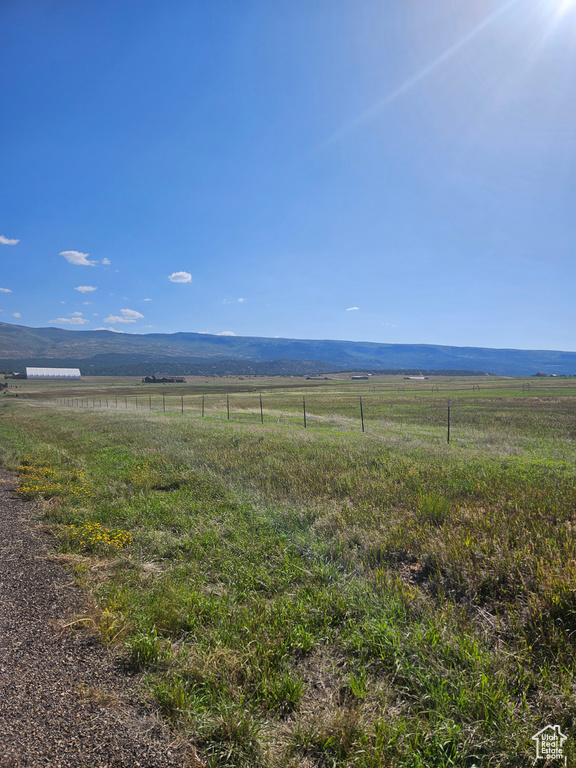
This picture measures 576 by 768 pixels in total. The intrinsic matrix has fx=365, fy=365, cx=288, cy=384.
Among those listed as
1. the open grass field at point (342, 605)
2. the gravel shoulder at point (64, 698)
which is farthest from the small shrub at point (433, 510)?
the gravel shoulder at point (64, 698)

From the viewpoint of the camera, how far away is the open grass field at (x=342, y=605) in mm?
2896

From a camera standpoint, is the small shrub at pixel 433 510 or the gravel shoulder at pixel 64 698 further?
the small shrub at pixel 433 510

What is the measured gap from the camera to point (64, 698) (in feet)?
10.4

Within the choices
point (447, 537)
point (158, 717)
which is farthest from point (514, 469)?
point (158, 717)

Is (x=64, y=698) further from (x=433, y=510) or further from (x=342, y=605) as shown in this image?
(x=433, y=510)

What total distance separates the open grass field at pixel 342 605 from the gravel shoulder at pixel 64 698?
221 millimetres

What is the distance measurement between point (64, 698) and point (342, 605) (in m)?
2.92

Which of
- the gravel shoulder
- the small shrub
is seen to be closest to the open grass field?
the small shrub

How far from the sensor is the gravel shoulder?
2.66 meters

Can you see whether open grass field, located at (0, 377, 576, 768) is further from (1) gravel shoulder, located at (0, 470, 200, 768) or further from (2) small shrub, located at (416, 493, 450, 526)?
(1) gravel shoulder, located at (0, 470, 200, 768)

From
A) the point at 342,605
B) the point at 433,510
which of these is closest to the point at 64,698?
the point at 342,605

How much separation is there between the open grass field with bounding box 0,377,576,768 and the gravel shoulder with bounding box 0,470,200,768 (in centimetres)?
22

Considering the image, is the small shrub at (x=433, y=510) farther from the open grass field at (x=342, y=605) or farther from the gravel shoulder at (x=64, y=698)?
the gravel shoulder at (x=64, y=698)

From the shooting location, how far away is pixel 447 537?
5766 mm
